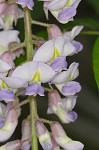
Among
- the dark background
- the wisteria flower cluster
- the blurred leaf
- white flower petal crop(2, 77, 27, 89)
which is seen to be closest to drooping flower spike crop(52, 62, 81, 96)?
the wisteria flower cluster

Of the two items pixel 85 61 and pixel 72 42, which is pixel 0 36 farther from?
pixel 85 61

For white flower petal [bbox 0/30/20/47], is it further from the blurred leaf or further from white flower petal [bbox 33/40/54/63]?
the blurred leaf

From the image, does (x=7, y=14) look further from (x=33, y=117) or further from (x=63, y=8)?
(x=33, y=117)

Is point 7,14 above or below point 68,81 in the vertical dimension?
above

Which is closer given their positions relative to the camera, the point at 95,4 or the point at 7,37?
the point at 7,37

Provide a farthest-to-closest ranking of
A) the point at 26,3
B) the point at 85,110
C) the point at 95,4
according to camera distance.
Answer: the point at 85,110
the point at 95,4
the point at 26,3

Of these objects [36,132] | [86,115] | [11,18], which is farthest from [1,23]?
[86,115]

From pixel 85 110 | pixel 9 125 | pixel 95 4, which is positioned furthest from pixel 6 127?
pixel 85 110
